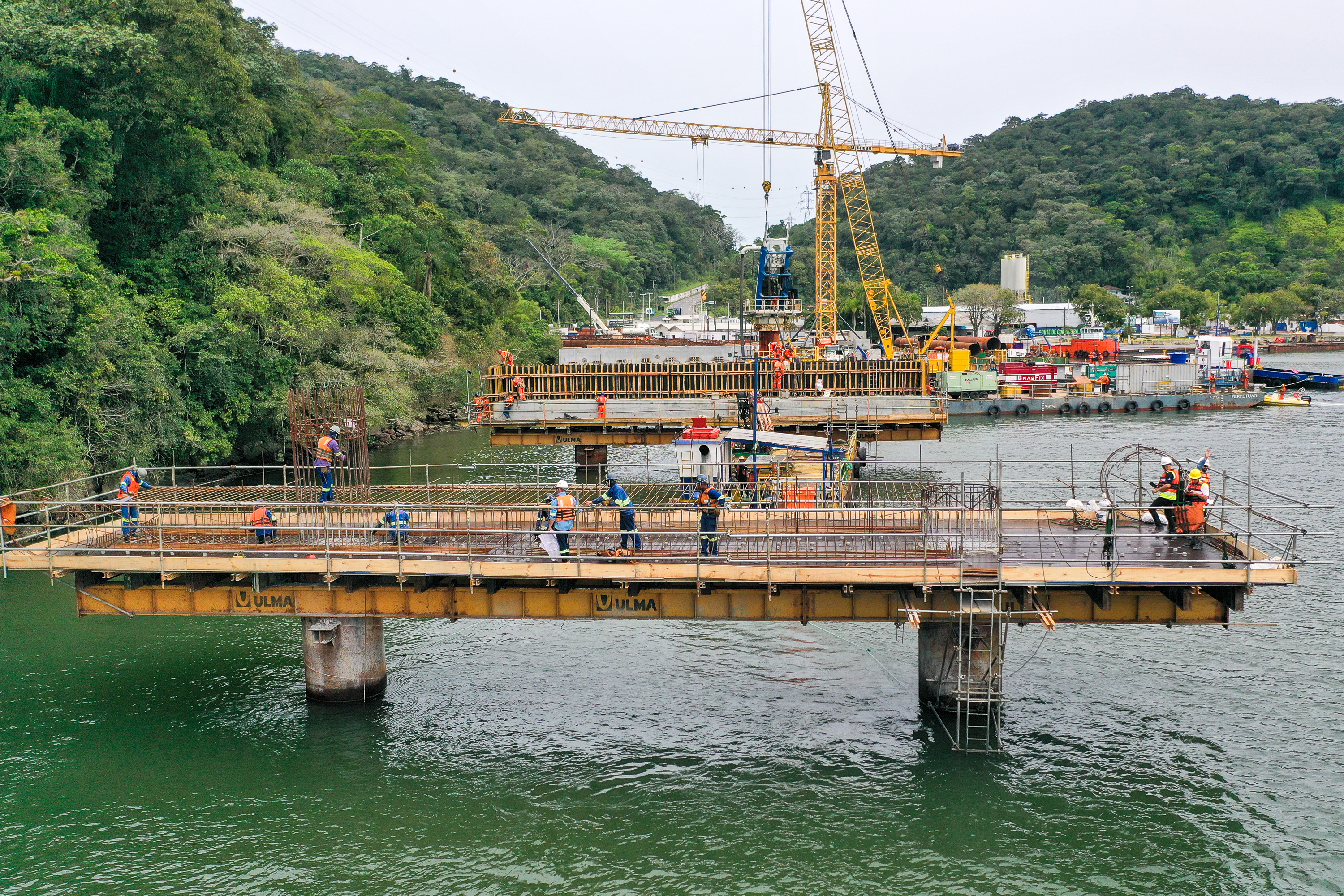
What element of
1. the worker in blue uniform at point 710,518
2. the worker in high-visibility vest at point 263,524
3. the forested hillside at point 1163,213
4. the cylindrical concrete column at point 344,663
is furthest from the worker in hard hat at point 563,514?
the forested hillside at point 1163,213

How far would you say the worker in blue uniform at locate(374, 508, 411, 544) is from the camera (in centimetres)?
2009

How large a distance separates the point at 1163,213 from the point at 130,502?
7017 inches

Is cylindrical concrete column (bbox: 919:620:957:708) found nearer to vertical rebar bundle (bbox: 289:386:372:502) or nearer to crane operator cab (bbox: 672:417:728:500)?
crane operator cab (bbox: 672:417:728:500)

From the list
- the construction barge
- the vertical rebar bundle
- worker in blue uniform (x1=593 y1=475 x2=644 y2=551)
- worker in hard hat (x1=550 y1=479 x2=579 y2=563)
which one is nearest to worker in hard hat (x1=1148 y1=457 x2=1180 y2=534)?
the construction barge

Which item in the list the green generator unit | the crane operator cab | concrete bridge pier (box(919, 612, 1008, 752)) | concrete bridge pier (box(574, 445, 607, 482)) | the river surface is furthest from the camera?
the green generator unit

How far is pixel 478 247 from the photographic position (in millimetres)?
85500

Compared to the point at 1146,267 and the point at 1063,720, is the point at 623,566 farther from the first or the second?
the point at 1146,267

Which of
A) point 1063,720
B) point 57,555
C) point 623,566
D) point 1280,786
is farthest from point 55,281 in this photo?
point 1280,786

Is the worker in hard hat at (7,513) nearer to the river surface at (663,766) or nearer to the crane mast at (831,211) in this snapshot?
the river surface at (663,766)

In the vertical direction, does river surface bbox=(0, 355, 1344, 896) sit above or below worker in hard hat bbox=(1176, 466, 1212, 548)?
below

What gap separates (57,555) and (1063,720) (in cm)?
2089

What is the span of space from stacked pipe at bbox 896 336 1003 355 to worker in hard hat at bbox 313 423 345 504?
8207 centimetres

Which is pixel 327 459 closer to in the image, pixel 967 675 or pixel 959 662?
pixel 959 662

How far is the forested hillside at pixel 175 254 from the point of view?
117ft
